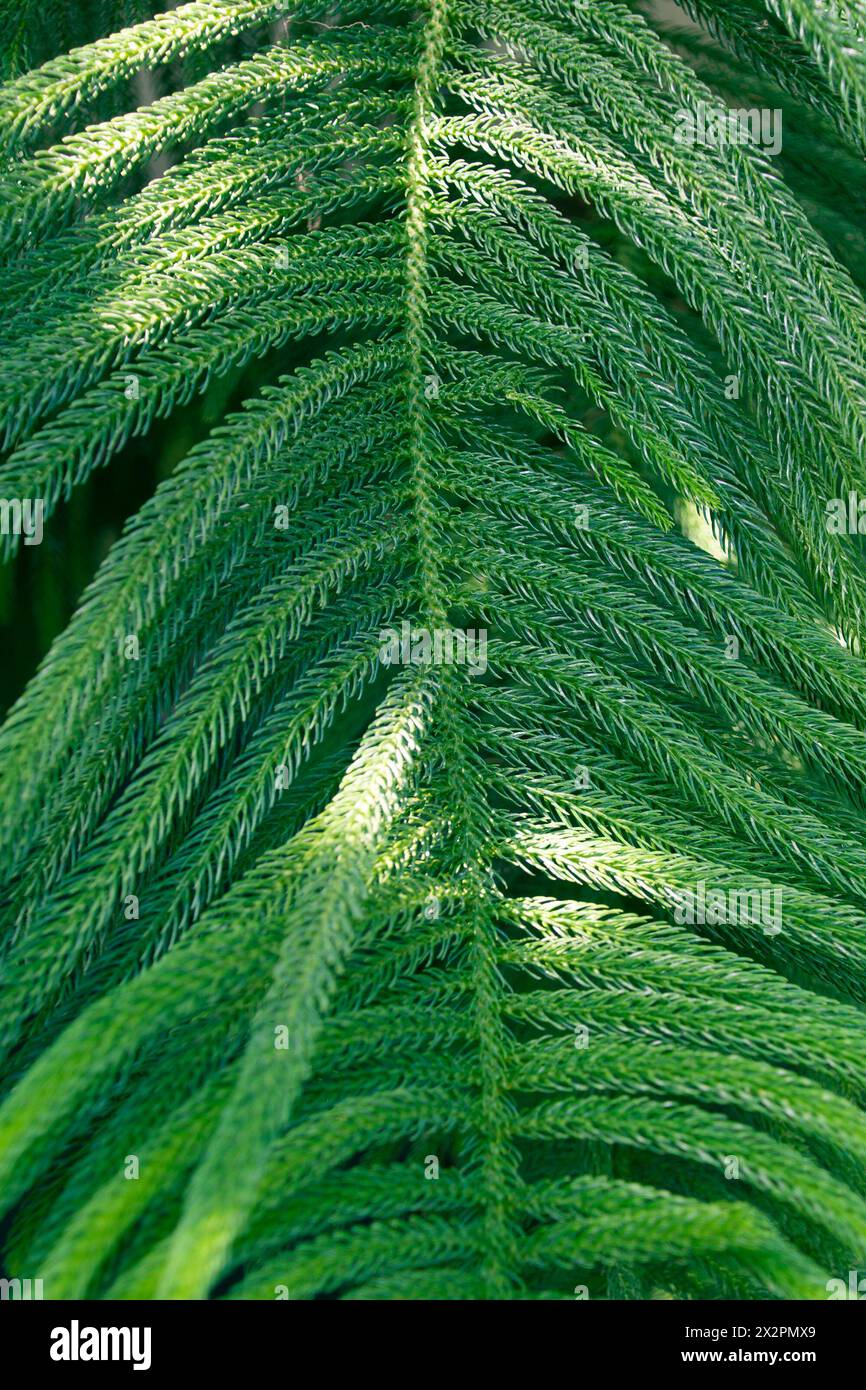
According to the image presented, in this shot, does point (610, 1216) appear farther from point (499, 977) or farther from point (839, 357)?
point (839, 357)

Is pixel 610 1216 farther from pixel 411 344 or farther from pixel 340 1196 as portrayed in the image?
pixel 411 344

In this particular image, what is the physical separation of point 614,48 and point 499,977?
1.70ft

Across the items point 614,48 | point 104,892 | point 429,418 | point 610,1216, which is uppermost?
point 614,48

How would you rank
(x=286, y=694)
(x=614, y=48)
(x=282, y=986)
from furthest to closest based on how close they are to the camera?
(x=614, y=48)
(x=286, y=694)
(x=282, y=986)

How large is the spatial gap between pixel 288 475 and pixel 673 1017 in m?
0.29

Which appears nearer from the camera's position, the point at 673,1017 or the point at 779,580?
the point at 673,1017

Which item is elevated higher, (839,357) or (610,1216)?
(839,357)

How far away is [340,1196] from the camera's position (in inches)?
14.4

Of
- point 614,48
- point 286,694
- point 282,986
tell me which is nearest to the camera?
point 282,986

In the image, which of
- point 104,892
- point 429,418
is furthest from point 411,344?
point 104,892

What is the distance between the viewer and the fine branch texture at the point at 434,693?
0.37 meters

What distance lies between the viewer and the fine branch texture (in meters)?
0.37

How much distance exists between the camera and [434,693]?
484 mm

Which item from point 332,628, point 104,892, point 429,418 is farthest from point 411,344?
point 104,892
